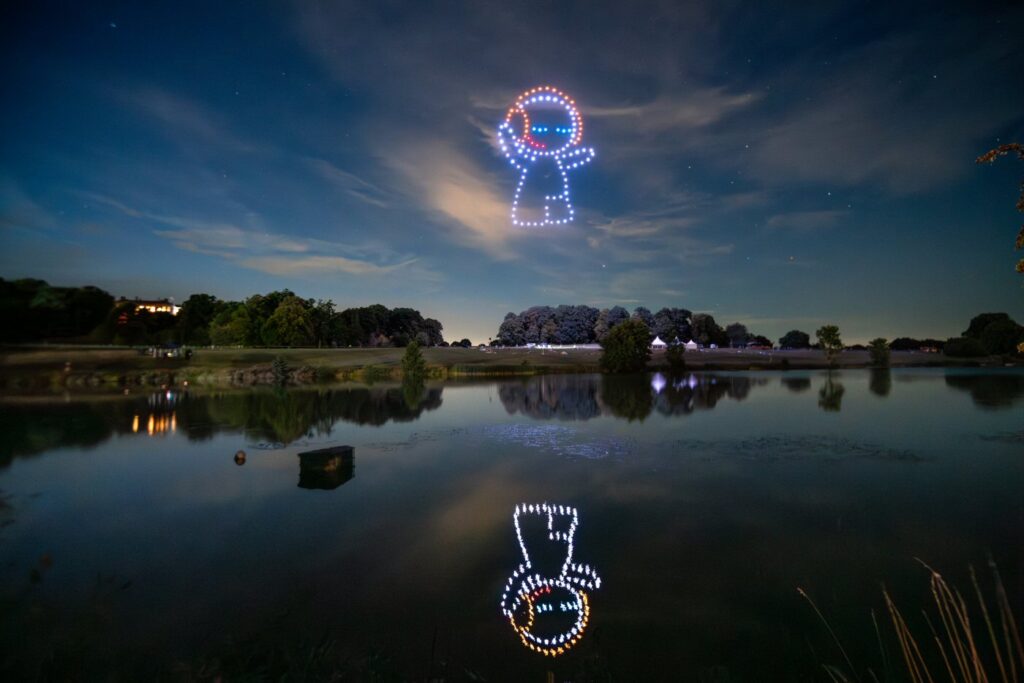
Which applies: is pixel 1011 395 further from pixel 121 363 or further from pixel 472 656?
pixel 121 363

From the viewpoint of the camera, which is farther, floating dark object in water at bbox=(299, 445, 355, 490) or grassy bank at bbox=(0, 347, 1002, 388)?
grassy bank at bbox=(0, 347, 1002, 388)

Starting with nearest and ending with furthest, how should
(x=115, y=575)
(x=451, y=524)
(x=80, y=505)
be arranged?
(x=115, y=575)
(x=451, y=524)
(x=80, y=505)

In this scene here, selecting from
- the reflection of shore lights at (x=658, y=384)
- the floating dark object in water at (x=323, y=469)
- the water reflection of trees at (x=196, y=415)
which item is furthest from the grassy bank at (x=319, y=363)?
the floating dark object in water at (x=323, y=469)

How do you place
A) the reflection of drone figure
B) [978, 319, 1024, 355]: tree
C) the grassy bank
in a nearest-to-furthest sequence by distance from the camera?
the reflection of drone figure, the grassy bank, [978, 319, 1024, 355]: tree

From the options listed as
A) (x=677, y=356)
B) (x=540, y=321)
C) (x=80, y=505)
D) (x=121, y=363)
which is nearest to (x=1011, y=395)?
(x=677, y=356)

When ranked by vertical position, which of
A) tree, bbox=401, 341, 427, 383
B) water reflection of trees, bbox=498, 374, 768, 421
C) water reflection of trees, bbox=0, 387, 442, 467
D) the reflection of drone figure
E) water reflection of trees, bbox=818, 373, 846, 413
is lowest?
the reflection of drone figure

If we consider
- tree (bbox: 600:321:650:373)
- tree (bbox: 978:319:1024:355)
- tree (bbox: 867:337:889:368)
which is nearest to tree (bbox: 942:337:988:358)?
tree (bbox: 978:319:1024:355)

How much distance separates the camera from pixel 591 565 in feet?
31.7

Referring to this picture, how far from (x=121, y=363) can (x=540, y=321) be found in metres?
115

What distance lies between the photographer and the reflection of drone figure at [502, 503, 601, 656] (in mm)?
7321

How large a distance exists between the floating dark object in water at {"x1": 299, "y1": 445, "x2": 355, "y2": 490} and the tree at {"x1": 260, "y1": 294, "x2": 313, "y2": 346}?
248 feet

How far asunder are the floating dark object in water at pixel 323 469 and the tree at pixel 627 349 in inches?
2555

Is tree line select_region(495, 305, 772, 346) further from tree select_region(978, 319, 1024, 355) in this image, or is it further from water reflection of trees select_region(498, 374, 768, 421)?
water reflection of trees select_region(498, 374, 768, 421)

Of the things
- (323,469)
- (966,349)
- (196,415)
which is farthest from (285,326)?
(966,349)
